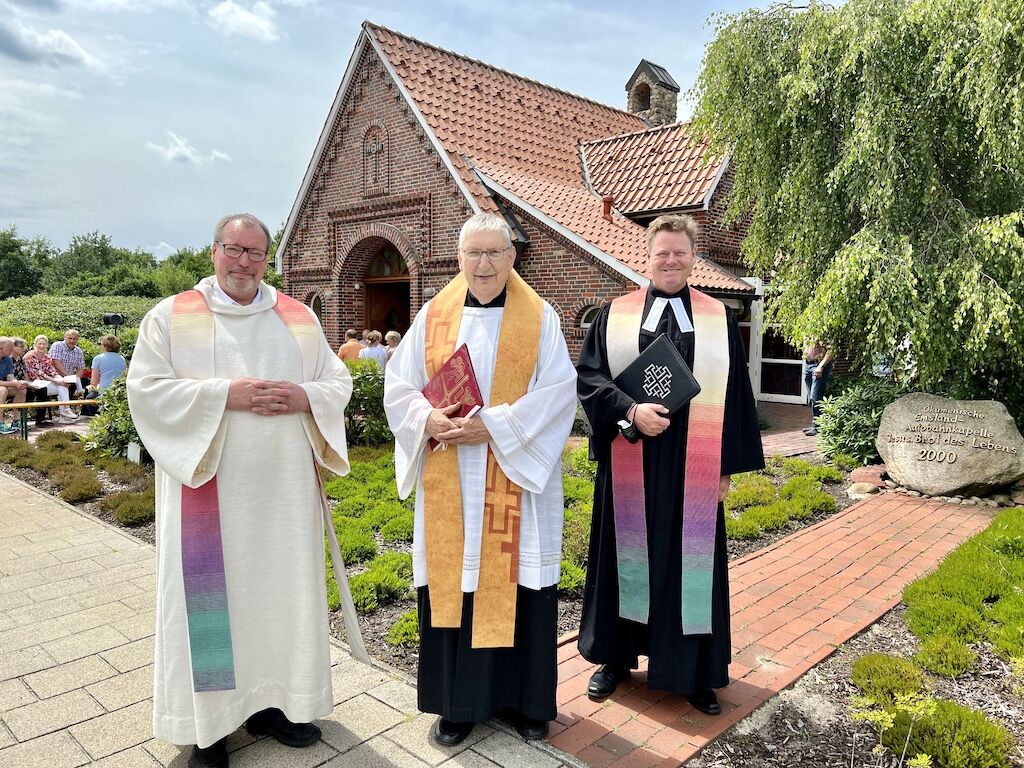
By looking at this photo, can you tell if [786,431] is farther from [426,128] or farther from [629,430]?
[629,430]

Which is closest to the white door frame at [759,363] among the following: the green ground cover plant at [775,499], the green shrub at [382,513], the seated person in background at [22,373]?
the green ground cover plant at [775,499]

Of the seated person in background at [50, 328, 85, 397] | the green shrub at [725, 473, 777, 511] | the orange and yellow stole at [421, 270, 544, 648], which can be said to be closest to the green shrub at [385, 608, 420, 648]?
the orange and yellow stole at [421, 270, 544, 648]

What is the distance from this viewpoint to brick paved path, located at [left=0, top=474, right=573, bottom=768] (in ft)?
9.94

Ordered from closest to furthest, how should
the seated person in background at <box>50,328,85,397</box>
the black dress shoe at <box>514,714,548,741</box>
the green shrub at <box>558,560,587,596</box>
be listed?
the black dress shoe at <box>514,714,548,741</box> < the green shrub at <box>558,560,587,596</box> < the seated person in background at <box>50,328,85,397</box>

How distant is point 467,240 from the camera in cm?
307

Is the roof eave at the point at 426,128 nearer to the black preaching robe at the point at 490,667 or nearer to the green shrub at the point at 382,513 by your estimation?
the green shrub at the point at 382,513

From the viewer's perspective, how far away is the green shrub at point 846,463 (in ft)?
30.0

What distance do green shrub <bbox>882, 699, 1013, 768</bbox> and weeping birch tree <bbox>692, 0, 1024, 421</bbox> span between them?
17.8ft

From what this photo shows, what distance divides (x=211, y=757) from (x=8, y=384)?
39.5ft

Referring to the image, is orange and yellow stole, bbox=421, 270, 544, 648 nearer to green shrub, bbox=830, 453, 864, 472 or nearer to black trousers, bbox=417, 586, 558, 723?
black trousers, bbox=417, 586, 558, 723

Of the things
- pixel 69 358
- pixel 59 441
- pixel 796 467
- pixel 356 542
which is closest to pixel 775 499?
pixel 796 467

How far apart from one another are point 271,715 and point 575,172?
15.0 m

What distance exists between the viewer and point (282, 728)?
3.14 meters

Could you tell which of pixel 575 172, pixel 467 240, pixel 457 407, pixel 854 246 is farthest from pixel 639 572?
pixel 575 172
